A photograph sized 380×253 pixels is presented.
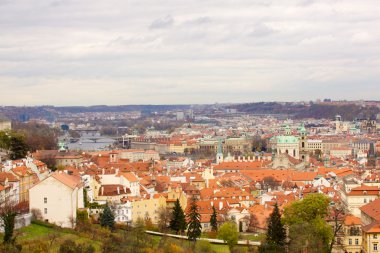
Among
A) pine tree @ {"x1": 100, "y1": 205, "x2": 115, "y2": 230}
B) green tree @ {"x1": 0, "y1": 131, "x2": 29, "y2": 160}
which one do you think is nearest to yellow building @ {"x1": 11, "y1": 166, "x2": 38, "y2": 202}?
pine tree @ {"x1": 100, "y1": 205, "x2": 115, "y2": 230}

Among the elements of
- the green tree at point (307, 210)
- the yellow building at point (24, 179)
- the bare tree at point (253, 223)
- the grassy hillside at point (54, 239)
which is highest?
the yellow building at point (24, 179)

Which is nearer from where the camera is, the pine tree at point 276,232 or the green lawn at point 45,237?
the green lawn at point 45,237

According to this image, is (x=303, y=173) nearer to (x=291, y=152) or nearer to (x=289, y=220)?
(x=291, y=152)

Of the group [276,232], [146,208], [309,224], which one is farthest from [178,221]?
[309,224]

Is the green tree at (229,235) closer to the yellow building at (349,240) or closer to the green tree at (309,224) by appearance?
the green tree at (309,224)

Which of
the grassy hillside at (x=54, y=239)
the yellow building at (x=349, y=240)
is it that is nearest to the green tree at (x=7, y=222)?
the grassy hillside at (x=54, y=239)

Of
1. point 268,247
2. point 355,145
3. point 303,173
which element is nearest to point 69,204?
point 268,247
